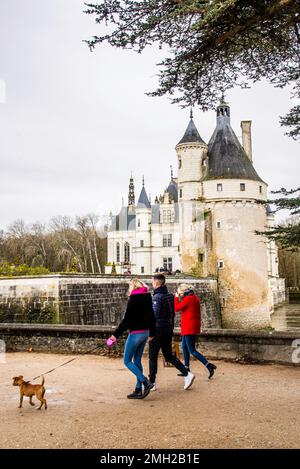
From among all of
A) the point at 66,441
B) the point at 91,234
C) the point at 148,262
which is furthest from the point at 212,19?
the point at 91,234

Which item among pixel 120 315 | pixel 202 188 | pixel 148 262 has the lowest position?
pixel 120 315

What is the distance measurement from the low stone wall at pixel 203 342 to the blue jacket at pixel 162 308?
7.08ft

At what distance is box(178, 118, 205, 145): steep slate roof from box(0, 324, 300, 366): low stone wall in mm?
25002

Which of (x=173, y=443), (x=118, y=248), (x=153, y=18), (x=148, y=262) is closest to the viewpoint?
(x=173, y=443)

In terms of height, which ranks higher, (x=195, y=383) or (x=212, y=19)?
(x=212, y=19)

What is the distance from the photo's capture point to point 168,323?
561 cm

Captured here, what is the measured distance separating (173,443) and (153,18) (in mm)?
4237

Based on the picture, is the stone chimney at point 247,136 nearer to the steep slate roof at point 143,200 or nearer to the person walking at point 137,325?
the steep slate roof at point 143,200

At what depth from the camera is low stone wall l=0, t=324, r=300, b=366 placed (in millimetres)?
7137

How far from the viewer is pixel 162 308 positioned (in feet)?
18.5

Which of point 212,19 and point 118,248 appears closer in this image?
point 212,19

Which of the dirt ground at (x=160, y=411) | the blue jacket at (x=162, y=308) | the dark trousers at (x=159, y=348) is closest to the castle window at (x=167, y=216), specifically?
the dirt ground at (x=160, y=411)

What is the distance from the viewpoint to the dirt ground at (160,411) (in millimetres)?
3703

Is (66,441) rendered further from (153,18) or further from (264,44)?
(264,44)
